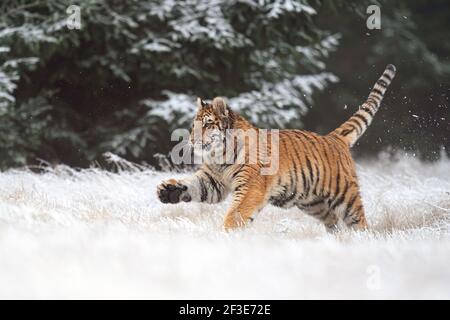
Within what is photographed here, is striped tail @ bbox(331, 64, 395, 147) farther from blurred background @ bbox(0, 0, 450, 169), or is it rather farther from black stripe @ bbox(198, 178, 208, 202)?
blurred background @ bbox(0, 0, 450, 169)

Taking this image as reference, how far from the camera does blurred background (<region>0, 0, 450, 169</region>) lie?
961 centimetres

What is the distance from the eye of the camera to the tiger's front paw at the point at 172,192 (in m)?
5.16

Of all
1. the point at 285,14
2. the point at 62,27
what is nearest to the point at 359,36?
the point at 285,14

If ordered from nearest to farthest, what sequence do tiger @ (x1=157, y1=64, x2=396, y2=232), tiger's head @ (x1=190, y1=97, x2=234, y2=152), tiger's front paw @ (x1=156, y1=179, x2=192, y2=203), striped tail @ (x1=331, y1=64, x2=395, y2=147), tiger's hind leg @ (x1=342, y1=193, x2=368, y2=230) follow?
1. tiger @ (x1=157, y1=64, x2=396, y2=232)
2. tiger's front paw @ (x1=156, y1=179, x2=192, y2=203)
3. tiger's head @ (x1=190, y1=97, x2=234, y2=152)
4. tiger's hind leg @ (x1=342, y1=193, x2=368, y2=230)
5. striped tail @ (x1=331, y1=64, x2=395, y2=147)

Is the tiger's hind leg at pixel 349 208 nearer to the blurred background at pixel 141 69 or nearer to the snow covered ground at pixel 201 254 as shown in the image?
the snow covered ground at pixel 201 254

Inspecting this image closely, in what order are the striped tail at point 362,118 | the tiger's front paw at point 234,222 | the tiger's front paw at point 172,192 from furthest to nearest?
1. the striped tail at point 362,118
2. the tiger's front paw at point 172,192
3. the tiger's front paw at point 234,222

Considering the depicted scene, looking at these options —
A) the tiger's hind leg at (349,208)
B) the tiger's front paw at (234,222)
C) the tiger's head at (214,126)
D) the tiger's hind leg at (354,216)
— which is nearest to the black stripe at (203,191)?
the tiger's head at (214,126)

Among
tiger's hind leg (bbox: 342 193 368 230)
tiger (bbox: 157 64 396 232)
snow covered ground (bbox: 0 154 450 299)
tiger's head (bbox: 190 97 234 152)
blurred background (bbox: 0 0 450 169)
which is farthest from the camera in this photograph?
blurred background (bbox: 0 0 450 169)

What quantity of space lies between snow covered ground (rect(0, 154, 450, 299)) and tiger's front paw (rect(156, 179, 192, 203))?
0.16 m

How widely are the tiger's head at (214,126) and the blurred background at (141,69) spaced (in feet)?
13.7

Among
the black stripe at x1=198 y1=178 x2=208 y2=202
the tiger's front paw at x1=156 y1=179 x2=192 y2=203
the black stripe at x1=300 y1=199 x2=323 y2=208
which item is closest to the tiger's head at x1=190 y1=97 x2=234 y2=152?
the black stripe at x1=198 y1=178 x2=208 y2=202

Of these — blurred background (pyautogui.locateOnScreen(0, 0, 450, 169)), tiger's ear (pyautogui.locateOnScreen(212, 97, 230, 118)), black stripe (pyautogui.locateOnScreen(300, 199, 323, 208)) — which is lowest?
blurred background (pyautogui.locateOnScreen(0, 0, 450, 169))

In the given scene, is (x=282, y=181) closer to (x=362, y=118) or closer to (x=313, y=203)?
(x=313, y=203)

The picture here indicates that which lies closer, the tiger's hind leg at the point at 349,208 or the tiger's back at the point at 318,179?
the tiger's back at the point at 318,179
